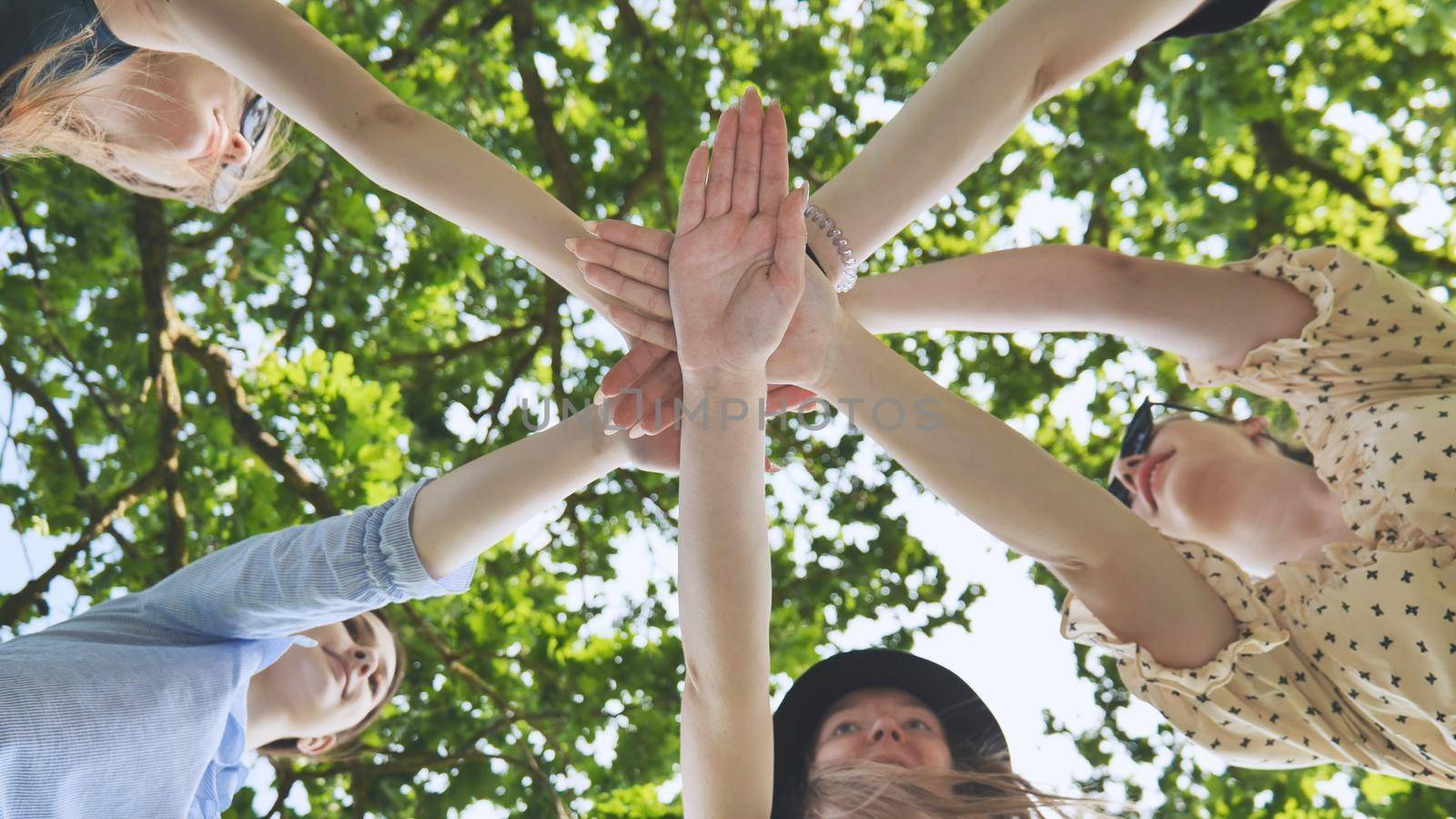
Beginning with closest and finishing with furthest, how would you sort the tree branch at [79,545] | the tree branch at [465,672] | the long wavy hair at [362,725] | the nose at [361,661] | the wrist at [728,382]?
the wrist at [728,382], the nose at [361,661], the long wavy hair at [362,725], the tree branch at [79,545], the tree branch at [465,672]

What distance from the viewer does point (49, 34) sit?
2.49 meters

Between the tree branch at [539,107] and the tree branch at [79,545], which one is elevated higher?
the tree branch at [539,107]

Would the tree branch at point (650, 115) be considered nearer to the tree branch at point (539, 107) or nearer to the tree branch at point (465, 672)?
the tree branch at point (539, 107)

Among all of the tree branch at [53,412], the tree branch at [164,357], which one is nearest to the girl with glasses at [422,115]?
the tree branch at [164,357]

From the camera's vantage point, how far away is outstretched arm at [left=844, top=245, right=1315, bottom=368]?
95.8 inches

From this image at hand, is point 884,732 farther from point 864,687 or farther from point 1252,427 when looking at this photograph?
point 1252,427

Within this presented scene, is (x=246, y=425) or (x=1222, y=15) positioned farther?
(x=246, y=425)

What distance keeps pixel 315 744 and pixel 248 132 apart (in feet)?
6.90

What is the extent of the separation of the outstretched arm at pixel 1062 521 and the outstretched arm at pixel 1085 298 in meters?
0.60

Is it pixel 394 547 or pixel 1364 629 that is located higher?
pixel 394 547

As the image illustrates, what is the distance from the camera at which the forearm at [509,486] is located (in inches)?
91.1

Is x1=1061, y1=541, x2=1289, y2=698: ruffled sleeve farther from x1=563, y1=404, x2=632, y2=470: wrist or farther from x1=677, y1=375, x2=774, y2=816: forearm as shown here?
x1=563, y1=404, x2=632, y2=470: wrist

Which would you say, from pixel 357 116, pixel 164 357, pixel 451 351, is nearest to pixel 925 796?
pixel 357 116

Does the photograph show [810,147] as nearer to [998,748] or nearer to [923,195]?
[923,195]
